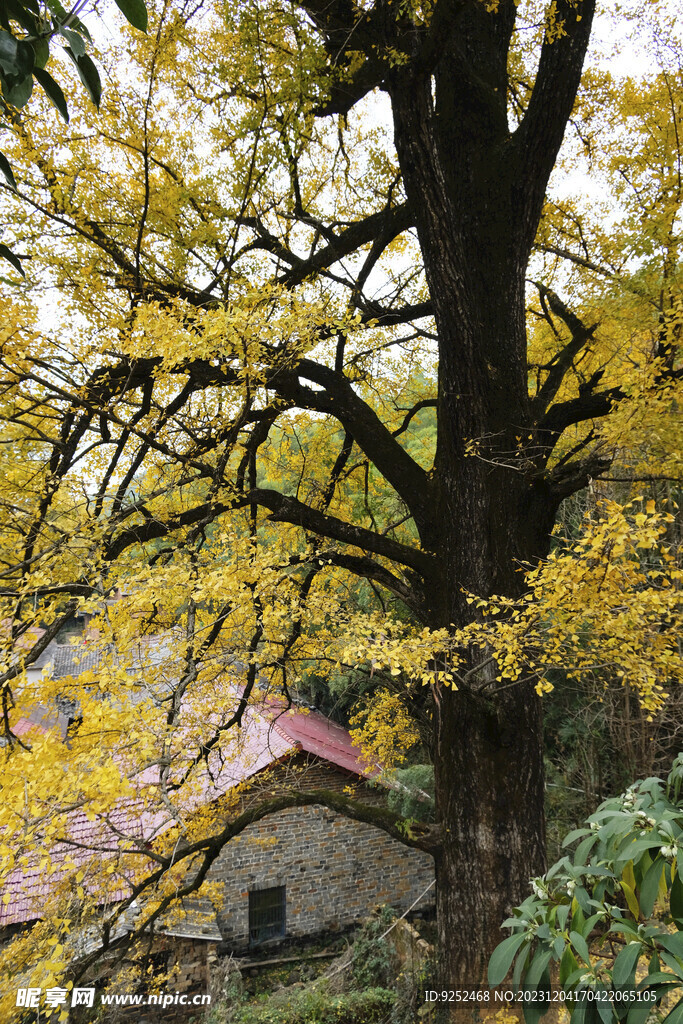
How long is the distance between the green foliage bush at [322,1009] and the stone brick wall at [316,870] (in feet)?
6.57

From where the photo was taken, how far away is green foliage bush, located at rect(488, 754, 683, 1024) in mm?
1258

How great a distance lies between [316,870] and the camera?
9.46 metres

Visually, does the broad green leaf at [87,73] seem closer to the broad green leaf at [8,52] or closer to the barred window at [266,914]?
the broad green leaf at [8,52]

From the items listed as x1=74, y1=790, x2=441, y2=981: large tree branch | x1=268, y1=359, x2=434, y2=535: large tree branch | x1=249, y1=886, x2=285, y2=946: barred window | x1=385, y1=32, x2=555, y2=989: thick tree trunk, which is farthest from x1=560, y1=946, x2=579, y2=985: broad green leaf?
x1=249, y1=886, x2=285, y2=946: barred window

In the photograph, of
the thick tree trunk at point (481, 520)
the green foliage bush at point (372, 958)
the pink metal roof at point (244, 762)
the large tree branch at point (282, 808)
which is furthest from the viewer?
the green foliage bush at point (372, 958)

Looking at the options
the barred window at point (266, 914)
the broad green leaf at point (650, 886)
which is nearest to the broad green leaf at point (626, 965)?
the broad green leaf at point (650, 886)

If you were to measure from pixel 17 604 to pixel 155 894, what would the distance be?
9.18 ft

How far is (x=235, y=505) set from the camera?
392 centimetres

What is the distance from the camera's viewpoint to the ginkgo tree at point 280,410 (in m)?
3.12

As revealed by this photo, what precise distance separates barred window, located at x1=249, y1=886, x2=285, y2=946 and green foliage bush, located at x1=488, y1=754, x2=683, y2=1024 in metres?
8.98

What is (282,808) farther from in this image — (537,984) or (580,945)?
(580,945)

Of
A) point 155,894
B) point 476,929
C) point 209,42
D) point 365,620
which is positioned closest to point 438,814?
point 476,929

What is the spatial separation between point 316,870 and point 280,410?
836cm

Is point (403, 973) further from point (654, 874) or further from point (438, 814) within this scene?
point (654, 874)
